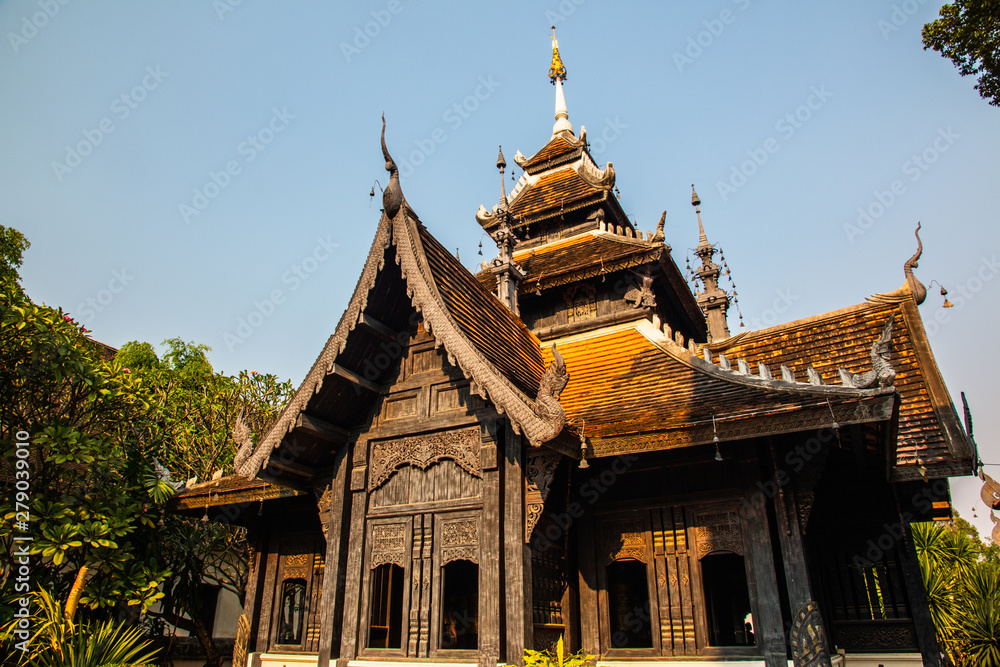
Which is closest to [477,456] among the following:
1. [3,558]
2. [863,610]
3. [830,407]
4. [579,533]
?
[579,533]

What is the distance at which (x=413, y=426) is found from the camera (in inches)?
359

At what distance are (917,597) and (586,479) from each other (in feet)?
14.2

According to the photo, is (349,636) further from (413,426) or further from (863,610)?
(863,610)

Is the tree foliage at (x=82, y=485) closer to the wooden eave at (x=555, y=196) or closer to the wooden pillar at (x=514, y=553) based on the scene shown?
the wooden pillar at (x=514, y=553)

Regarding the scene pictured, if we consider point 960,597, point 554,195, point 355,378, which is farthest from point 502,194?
point 960,597

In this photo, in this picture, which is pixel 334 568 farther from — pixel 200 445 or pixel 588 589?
pixel 200 445

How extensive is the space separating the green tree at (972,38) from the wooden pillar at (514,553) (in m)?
6.62

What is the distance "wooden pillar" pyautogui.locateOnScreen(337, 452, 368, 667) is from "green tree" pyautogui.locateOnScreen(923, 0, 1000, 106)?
860cm

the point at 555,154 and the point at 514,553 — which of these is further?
the point at 555,154

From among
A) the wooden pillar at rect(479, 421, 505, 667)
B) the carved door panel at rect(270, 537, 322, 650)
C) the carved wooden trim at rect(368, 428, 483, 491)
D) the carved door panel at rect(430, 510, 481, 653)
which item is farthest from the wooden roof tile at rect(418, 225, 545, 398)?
the carved door panel at rect(270, 537, 322, 650)

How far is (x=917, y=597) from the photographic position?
27.9ft

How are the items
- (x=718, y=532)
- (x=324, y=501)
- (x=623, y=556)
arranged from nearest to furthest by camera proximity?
(x=718, y=532)
(x=623, y=556)
(x=324, y=501)

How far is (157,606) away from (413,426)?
1444cm

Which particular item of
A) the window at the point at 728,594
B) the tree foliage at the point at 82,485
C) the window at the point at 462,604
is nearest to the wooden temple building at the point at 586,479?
the tree foliage at the point at 82,485
